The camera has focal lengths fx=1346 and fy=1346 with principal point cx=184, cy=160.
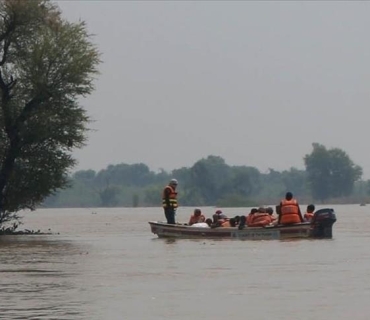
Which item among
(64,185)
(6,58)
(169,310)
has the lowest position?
(169,310)

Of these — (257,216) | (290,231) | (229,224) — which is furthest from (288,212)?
(229,224)

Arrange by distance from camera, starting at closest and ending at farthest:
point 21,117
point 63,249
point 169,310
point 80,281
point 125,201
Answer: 1. point 169,310
2. point 80,281
3. point 63,249
4. point 21,117
5. point 125,201

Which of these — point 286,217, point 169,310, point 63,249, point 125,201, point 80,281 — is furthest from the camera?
point 125,201

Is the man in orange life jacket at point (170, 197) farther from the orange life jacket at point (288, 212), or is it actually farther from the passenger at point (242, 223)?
the orange life jacket at point (288, 212)

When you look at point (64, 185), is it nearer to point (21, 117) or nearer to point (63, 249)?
point (21, 117)

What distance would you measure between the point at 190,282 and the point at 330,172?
14086 cm

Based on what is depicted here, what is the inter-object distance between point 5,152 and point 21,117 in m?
1.37

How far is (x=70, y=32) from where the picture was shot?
44781 mm

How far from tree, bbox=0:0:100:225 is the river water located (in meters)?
10.6

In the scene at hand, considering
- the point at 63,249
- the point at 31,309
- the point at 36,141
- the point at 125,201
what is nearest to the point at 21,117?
the point at 36,141

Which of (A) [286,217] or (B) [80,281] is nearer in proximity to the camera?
(B) [80,281]

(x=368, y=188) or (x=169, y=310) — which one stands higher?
(x=368, y=188)

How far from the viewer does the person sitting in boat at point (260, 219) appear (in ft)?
123

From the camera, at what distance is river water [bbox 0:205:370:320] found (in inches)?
697
